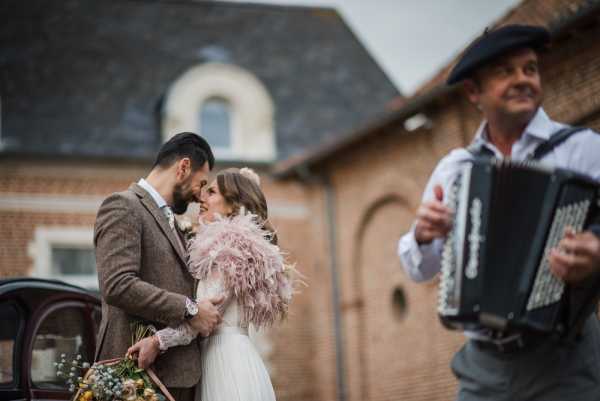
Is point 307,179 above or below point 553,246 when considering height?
above

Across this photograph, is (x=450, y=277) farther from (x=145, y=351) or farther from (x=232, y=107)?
(x=232, y=107)

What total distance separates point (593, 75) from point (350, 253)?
6849 millimetres

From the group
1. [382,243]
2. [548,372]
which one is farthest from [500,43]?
[382,243]

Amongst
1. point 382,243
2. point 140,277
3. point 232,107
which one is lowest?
point 140,277

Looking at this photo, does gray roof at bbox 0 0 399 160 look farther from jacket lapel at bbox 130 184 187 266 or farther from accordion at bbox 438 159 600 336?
accordion at bbox 438 159 600 336

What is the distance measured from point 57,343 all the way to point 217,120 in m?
13.3

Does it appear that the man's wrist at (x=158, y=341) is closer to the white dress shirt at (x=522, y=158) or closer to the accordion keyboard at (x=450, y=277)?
the white dress shirt at (x=522, y=158)

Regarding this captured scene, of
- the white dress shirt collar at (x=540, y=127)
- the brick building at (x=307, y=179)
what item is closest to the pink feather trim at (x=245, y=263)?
the white dress shirt collar at (x=540, y=127)

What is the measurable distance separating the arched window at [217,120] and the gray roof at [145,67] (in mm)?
981

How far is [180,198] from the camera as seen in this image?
200 inches

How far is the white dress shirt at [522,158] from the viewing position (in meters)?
Answer: 3.72

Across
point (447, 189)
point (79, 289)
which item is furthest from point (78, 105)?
point (447, 189)

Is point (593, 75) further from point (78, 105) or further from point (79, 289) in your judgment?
point (78, 105)

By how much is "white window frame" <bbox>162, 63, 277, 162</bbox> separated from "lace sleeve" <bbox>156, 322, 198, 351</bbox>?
14.1 m
